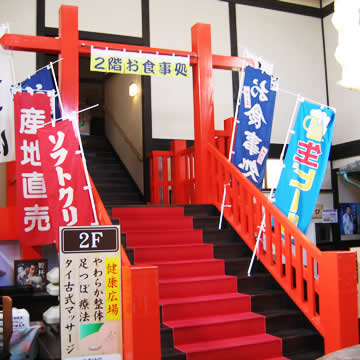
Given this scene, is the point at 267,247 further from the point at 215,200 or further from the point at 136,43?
the point at 136,43

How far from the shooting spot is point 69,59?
21.3 ft

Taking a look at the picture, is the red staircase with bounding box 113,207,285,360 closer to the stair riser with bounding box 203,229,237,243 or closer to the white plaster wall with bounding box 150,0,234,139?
the stair riser with bounding box 203,229,237,243

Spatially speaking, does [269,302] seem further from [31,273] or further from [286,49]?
[286,49]

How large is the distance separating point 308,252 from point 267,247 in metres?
0.79

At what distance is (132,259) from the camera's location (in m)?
5.49

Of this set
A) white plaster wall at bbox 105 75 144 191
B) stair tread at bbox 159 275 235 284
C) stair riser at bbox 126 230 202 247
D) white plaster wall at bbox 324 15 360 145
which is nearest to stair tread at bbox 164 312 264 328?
stair tread at bbox 159 275 235 284

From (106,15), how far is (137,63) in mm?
2808

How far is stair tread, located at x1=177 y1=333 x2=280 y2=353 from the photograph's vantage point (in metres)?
4.58

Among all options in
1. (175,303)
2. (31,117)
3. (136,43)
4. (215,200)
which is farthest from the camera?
(136,43)

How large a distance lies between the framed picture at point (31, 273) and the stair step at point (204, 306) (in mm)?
2181

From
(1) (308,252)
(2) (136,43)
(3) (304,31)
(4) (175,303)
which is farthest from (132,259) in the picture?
(3) (304,31)

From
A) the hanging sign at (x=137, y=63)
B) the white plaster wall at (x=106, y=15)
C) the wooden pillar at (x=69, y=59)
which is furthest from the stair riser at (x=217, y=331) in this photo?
the white plaster wall at (x=106, y=15)

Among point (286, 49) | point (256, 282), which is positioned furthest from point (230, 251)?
point (286, 49)

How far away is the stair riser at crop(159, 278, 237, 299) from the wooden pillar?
2.78 meters
